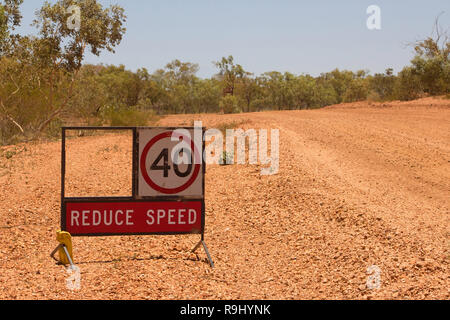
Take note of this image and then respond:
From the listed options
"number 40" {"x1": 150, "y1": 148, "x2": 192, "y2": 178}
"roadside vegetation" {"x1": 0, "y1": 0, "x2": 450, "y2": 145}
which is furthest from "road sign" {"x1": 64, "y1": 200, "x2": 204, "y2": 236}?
"roadside vegetation" {"x1": 0, "y1": 0, "x2": 450, "y2": 145}

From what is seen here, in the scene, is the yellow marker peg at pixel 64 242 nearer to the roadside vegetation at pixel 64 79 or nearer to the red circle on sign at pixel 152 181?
the red circle on sign at pixel 152 181

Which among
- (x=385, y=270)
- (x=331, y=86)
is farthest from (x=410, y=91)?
(x=331, y=86)

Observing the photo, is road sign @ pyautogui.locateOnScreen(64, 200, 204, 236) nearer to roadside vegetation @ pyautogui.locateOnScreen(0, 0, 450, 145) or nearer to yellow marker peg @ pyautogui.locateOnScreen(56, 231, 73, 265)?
yellow marker peg @ pyautogui.locateOnScreen(56, 231, 73, 265)

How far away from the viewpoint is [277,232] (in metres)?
7.97

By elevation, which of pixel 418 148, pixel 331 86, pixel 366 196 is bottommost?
pixel 366 196

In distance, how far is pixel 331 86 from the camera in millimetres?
79562

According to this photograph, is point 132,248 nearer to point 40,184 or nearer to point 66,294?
point 66,294

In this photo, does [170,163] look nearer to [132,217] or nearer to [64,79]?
[132,217]

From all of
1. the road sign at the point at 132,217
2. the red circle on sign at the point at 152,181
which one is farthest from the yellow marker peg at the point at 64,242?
the red circle on sign at the point at 152,181

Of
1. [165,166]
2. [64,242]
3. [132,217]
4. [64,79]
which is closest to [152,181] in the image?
[165,166]

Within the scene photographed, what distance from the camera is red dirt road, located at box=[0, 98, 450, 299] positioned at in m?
5.46

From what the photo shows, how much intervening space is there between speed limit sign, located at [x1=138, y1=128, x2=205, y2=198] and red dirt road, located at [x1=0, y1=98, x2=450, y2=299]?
95cm

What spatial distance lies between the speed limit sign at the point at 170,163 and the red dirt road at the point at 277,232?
3.11 feet
